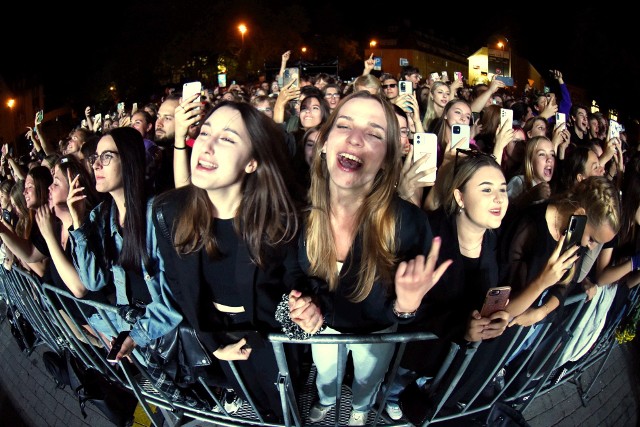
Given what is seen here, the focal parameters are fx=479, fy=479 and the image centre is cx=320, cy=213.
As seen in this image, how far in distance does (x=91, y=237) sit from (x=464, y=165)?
8.66 ft

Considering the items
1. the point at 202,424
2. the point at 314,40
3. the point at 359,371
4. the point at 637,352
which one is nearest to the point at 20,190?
the point at 202,424

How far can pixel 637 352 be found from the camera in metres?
4.63

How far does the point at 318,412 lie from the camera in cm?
313

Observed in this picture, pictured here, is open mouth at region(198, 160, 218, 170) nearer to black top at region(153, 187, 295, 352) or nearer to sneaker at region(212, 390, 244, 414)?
black top at region(153, 187, 295, 352)

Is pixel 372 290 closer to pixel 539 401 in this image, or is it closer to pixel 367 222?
pixel 367 222

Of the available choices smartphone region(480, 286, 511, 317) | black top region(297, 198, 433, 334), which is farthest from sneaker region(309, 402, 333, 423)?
smartphone region(480, 286, 511, 317)

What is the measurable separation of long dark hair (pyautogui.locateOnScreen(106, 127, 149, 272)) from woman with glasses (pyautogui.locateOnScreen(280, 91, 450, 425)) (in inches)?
44.9

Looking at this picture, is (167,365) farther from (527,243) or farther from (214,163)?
(527,243)

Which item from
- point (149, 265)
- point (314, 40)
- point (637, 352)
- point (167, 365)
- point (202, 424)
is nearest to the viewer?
point (167, 365)

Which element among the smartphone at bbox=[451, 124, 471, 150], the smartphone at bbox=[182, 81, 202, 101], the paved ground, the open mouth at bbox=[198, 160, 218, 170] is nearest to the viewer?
the open mouth at bbox=[198, 160, 218, 170]

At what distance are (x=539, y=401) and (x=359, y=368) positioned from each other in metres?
1.86

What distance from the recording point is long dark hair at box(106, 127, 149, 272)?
3.18 metres

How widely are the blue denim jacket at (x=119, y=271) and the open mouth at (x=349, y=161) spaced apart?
128cm

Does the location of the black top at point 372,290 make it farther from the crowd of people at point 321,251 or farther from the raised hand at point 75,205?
the raised hand at point 75,205
